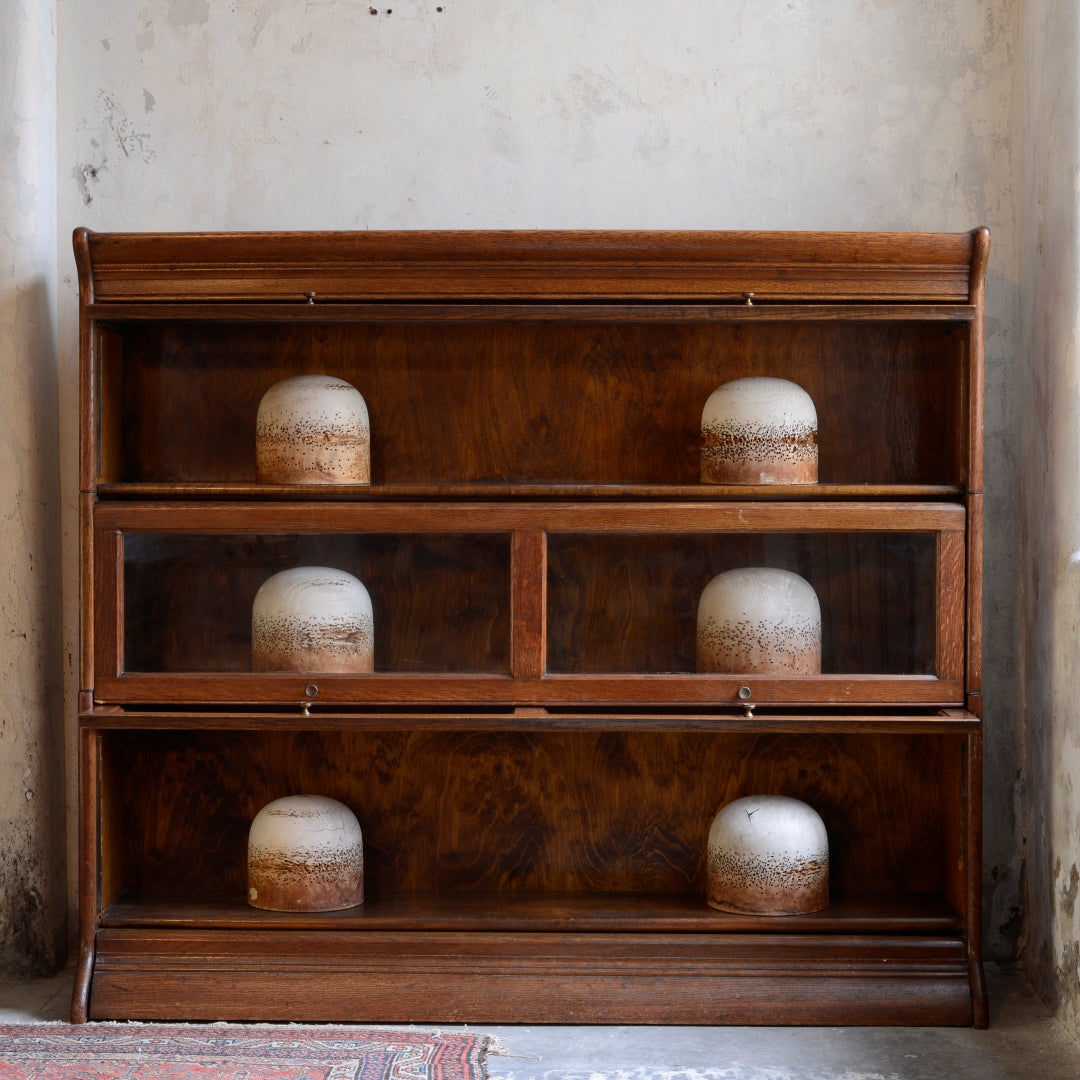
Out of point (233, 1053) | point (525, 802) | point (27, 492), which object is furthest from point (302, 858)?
point (27, 492)

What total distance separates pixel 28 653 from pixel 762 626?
1.56 metres

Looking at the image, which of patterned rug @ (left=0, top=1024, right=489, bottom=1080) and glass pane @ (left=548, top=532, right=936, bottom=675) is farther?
glass pane @ (left=548, top=532, right=936, bottom=675)

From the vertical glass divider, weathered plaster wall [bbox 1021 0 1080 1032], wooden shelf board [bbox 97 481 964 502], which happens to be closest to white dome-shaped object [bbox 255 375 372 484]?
wooden shelf board [bbox 97 481 964 502]

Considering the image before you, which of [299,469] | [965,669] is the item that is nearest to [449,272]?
[299,469]

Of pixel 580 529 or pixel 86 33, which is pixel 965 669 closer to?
pixel 580 529

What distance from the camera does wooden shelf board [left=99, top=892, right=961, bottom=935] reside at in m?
2.44

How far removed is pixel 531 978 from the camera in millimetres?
2424

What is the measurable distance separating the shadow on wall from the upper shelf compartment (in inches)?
8.9

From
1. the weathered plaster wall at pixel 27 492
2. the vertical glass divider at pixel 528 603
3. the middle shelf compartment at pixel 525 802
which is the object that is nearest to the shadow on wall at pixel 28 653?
the weathered plaster wall at pixel 27 492

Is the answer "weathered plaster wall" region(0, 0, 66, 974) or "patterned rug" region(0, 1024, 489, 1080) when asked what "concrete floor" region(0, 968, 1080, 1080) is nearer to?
"patterned rug" region(0, 1024, 489, 1080)

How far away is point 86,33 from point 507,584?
1.57 meters

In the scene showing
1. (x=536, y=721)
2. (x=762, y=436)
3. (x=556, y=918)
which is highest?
(x=762, y=436)

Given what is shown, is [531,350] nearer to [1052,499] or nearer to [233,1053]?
[1052,499]

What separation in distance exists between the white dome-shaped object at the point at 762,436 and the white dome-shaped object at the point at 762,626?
190mm
